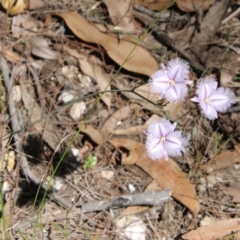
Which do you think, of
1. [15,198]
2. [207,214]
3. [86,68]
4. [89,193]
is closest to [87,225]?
[89,193]

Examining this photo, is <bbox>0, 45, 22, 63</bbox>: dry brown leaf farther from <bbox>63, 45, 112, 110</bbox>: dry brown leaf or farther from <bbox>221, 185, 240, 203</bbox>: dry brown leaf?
<bbox>221, 185, 240, 203</bbox>: dry brown leaf

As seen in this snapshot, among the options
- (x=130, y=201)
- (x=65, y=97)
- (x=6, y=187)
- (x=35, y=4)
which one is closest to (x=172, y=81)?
(x=130, y=201)

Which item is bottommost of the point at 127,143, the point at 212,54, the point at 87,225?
the point at 87,225

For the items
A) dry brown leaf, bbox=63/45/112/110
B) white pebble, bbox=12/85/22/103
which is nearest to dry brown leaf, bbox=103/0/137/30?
dry brown leaf, bbox=63/45/112/110

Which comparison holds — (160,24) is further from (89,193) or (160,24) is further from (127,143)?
(89,193)

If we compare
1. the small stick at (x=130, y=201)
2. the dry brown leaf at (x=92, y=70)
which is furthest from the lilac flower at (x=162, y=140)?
the dry brown leaf at (x=92, y=70)

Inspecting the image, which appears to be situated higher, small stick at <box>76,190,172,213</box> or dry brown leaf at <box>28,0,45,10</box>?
dry brown leaf at <box>28,0,45,10</box>

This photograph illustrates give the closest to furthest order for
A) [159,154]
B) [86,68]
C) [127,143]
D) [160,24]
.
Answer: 1. [159,154]
2. [127,143]
3. [86,68]
4. [160,24]
